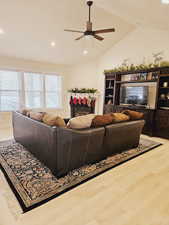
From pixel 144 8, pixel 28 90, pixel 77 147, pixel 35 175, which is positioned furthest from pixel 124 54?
pixel 35 175

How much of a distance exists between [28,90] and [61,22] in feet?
10.4

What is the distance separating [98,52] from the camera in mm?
6066

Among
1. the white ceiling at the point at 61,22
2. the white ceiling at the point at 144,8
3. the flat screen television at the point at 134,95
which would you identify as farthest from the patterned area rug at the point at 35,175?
the white ceiling at the point at 61,22

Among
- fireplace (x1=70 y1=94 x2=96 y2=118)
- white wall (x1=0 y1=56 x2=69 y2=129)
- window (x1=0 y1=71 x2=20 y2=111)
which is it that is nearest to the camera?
white wall (x1=0 y1=56 x2=69 y2=129)

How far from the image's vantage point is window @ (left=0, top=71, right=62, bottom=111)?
5621 mm

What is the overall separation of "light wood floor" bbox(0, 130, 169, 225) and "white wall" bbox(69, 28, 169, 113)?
3855 mm

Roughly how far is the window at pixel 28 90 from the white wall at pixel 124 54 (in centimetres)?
102

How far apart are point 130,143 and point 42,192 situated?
2106 millimetres

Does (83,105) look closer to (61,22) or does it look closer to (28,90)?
(28,90)

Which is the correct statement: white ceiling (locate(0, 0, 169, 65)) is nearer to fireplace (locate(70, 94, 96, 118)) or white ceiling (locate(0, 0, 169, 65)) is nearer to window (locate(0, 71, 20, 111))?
window (locate(0, 71, 20, 111))

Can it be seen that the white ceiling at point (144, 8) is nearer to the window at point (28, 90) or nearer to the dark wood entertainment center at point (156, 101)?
the dark wood entertainment center at point (156, 101)

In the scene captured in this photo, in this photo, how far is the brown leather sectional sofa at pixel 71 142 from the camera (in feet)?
6.82

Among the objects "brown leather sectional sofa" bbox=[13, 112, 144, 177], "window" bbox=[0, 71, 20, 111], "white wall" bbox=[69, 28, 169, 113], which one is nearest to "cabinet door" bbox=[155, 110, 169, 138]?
"brown leather sectional sofa" bbox=[13, 112, 144, 177]

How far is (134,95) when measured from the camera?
503cm
